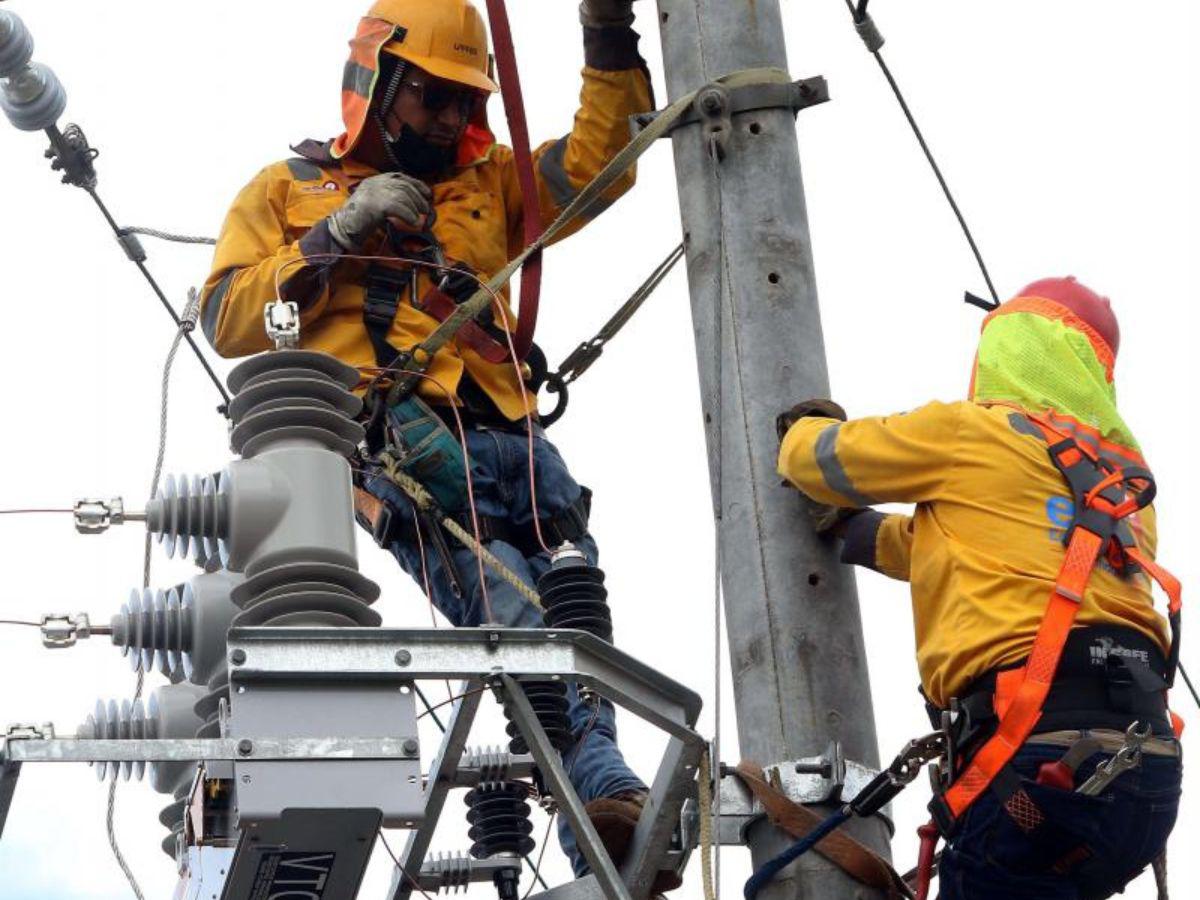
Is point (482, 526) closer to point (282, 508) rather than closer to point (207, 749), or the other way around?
point (282, 508)

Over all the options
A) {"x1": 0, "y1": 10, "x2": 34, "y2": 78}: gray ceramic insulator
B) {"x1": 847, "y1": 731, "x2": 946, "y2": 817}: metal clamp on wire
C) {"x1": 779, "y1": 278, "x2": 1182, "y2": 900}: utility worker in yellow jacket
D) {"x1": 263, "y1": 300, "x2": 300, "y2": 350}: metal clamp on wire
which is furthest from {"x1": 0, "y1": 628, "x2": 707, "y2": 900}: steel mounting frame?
{"x1": 0, "y1": 10, "x2": 34, "y2": 78}: gray ceramic insulator

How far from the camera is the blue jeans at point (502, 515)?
7566 millimetres

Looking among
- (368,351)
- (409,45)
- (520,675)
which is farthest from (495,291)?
(520,675)

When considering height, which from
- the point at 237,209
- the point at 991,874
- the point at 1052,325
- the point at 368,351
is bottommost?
the point at 991,874

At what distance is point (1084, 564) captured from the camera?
6.28m

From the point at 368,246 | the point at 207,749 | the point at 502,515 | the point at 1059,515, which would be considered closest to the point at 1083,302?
the point at 1059,515

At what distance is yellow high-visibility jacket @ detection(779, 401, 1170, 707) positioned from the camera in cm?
628

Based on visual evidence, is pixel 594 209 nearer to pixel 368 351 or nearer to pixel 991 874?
pixel 368 351

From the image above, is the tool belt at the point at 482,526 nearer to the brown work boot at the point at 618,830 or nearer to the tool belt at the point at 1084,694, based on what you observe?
the brown work boot at the point at 618,830

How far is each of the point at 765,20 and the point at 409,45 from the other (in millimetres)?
1448

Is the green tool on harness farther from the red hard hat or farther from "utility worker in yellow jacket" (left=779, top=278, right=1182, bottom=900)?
the red hard hat

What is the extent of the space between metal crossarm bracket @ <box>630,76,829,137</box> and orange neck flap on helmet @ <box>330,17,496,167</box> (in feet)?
4.69

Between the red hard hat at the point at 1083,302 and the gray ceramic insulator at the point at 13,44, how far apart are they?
10.8ft

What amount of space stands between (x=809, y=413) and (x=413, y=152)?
6.94 ft
